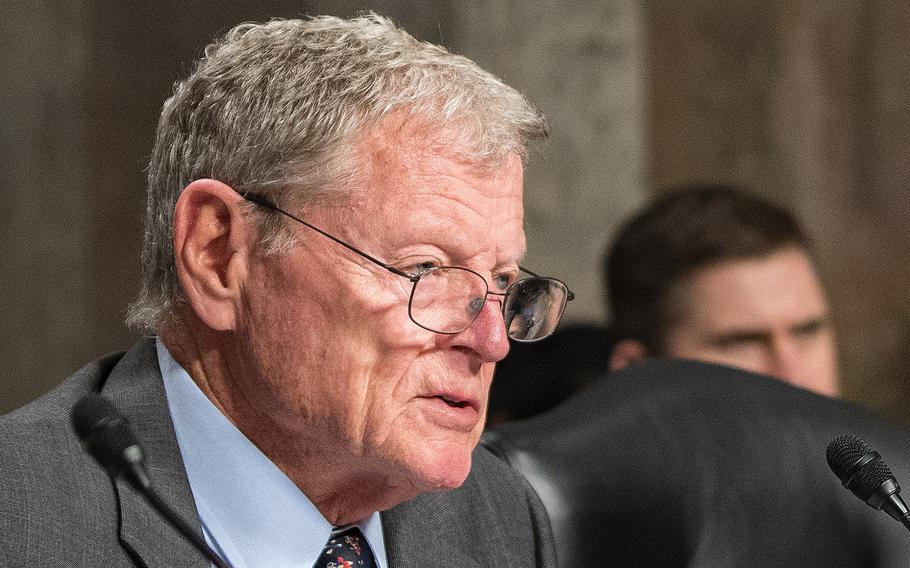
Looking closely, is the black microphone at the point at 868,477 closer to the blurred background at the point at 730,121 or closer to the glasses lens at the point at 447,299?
the glasses lens at the point at 447,299

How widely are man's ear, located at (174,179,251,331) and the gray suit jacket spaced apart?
0.15 meters

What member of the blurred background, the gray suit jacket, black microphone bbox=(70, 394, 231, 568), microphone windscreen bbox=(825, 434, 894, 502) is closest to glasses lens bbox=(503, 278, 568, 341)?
the gray suit jacket

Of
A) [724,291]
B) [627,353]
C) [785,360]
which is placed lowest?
[627,353]

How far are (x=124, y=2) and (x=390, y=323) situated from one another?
222 cm

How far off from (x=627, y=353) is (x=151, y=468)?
1974mm

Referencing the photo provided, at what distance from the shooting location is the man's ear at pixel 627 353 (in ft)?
11.9

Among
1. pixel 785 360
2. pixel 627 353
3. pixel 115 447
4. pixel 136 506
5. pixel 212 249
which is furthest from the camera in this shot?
pixel 627 353

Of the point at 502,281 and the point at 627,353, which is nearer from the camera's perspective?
the point at 502,281

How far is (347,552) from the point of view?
2004 millimetres

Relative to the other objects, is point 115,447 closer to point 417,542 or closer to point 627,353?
point 417,542

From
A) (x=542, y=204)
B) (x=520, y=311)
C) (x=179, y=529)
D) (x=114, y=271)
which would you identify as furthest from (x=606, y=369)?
(x=179, y=529)

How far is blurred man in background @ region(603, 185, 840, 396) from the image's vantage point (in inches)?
139

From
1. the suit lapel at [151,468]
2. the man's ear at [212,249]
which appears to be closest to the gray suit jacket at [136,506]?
the suit lapel at [151,468]

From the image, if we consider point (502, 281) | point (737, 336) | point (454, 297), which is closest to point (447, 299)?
point (454, 297)
